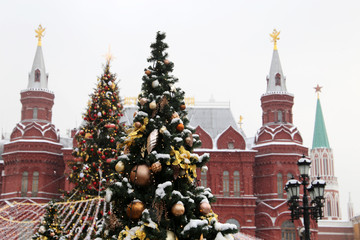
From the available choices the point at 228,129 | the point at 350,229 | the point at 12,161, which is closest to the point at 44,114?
the point at 12,161

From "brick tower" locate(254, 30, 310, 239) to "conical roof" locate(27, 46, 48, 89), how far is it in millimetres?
16518

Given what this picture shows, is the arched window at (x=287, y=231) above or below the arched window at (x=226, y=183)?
below

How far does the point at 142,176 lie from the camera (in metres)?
7.30

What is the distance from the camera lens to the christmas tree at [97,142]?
1368 cm

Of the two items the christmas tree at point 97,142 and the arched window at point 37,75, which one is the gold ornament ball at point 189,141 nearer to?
the christmas tree at point 97,142

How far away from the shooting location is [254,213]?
35.8 m

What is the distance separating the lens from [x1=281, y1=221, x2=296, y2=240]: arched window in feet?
115

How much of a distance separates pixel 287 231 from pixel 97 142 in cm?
2434

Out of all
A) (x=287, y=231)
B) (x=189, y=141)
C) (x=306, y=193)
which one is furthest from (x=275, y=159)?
(x=189, y=141)

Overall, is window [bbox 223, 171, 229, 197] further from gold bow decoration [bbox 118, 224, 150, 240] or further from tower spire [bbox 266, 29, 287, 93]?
gold bow decoration [bbox 118, 224, 150, 240]

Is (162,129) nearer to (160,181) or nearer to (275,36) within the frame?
(160,181)

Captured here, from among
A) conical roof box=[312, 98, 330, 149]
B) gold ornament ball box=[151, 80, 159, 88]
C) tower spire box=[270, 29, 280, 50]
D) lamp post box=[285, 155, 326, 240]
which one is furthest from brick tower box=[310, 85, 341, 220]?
gold ornament ball box=[151, 80, 159, 88]

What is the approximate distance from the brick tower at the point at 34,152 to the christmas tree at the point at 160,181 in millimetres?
29878

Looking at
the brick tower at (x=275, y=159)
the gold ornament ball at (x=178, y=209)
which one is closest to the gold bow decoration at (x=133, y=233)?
the gold ornament ball at (x=178, y=209)
